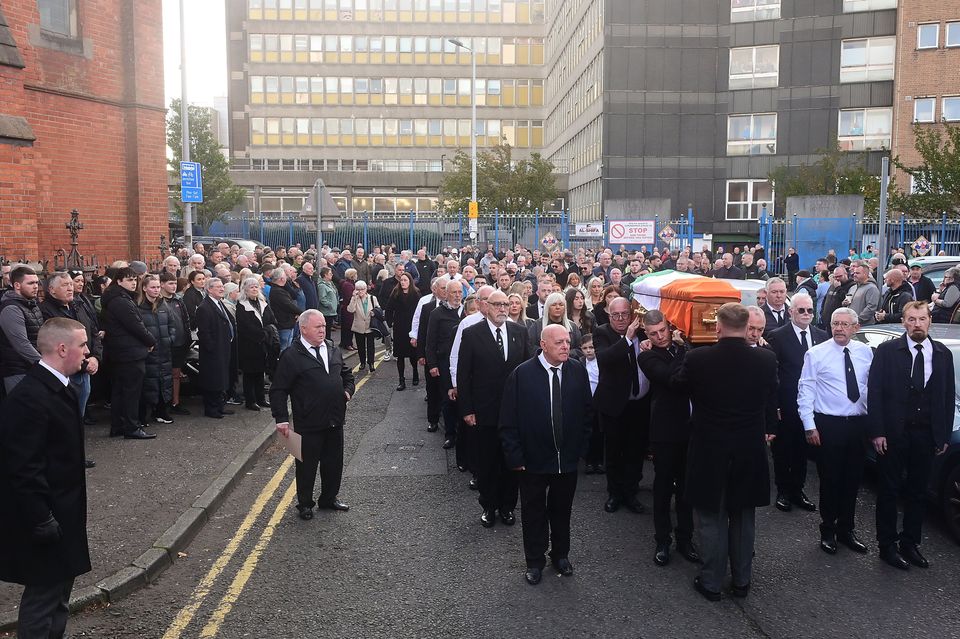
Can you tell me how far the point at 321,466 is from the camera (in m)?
7.31

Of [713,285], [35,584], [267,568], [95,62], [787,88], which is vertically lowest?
[267,568]

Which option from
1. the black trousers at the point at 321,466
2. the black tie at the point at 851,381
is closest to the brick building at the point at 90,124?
the black trousers at the point at 321,466

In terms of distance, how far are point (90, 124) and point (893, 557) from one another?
638 inches

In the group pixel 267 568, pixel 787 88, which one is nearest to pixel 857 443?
pixel 267 568

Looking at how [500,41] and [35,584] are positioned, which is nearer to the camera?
[35,584]

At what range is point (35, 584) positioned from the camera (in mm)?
4379

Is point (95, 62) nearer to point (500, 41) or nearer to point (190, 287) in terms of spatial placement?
point (190, 287)

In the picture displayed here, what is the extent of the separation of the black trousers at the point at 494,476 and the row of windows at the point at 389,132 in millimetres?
63602

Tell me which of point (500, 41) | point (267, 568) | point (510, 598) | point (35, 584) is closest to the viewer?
point (35, 584)

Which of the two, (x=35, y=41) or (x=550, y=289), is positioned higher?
(x=35, y=41)

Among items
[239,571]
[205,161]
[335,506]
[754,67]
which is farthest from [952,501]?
[205,161]

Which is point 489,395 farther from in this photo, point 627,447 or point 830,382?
point 830,382

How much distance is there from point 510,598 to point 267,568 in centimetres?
190

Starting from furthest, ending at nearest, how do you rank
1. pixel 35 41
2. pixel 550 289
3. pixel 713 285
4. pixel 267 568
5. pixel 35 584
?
pixel 35 41 → pixel 550 289 → pixel 713 285 → pixel 267 568 → pixel 35 584
